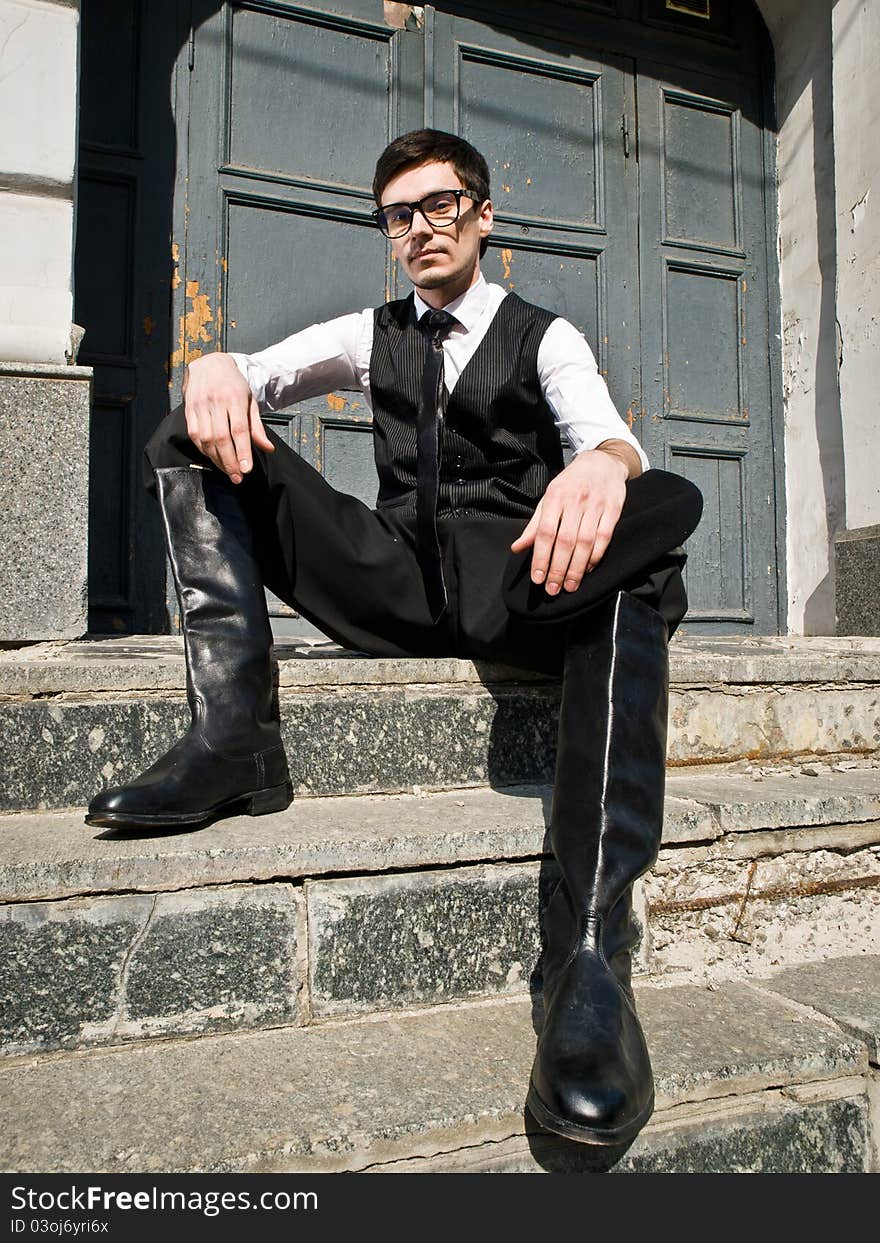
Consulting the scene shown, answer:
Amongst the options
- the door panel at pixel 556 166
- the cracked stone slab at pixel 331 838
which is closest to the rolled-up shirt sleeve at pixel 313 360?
the cracked stone slab at pixel 331 838

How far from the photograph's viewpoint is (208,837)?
144 cm

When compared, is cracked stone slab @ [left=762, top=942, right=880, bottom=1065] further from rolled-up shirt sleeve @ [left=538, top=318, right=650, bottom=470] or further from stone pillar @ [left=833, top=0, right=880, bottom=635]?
stone pillar @ [left=833, top=0, right=880, bottom=635]

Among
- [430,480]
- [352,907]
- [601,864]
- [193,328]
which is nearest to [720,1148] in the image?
[601,864]

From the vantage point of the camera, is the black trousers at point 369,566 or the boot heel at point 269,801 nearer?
the boot heel at point 269,801

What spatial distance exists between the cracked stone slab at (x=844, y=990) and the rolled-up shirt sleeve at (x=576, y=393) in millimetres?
1008

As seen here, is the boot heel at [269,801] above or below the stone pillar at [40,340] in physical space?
below

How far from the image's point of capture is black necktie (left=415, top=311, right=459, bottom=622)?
6.16 ft

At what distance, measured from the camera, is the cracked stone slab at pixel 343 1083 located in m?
1.03

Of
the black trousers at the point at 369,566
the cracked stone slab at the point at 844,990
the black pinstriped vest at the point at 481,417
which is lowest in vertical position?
the cracked stone slab at the point at 844,990

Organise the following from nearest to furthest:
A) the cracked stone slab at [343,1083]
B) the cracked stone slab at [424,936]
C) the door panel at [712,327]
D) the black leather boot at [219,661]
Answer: the cracked stone slab at [343,1083] < the cracked stone slab at [424,936] < the black leather boot at [219,661] < the door panel at [712,327]

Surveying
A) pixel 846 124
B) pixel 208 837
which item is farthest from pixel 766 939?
pixel 846 124

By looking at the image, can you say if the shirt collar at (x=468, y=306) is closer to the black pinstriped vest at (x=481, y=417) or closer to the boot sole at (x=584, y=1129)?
the black pinstriped vest at (x=481, y=417)

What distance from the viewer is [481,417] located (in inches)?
74.4

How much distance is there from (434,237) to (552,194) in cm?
224
